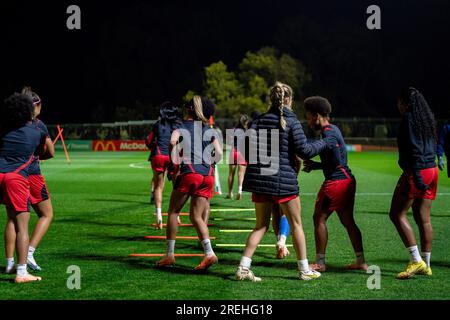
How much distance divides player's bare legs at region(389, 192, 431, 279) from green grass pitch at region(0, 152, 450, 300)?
134 millimetres

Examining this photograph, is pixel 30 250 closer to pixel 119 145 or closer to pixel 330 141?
pixel 330 141

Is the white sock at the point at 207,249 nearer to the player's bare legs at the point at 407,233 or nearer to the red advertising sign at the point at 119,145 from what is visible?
the player's bare legs at the point at 407,233

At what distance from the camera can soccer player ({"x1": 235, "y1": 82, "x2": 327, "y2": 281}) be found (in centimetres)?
815

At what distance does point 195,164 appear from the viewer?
898cm

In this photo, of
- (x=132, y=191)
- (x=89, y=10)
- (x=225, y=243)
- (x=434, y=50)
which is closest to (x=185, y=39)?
(x=89, y=10)

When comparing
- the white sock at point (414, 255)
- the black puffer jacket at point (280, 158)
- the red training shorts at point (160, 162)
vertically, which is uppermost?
the black puffer jacket at point (280, 158)

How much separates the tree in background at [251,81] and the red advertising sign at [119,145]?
49.6ft

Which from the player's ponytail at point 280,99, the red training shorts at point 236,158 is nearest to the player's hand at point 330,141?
the player's ponytail at point 280,99

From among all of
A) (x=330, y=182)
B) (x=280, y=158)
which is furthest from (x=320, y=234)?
(x=280, y=158)

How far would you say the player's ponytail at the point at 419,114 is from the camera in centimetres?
835

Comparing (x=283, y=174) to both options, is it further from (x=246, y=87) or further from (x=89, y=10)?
(x=89, y=10)

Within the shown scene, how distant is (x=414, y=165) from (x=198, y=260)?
305cm

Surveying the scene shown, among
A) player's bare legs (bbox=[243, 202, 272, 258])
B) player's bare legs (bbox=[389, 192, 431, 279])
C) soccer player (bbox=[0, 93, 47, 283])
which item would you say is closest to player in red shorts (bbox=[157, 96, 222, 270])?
player's bare legs (bbox=[243, 202, 272, 258])

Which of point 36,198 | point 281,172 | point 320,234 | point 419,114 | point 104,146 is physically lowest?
point 104,146
